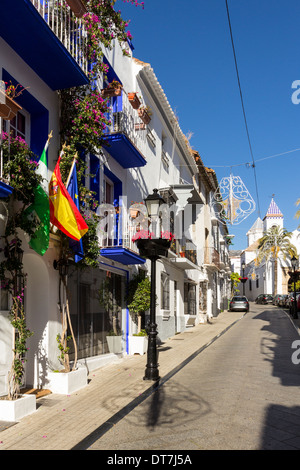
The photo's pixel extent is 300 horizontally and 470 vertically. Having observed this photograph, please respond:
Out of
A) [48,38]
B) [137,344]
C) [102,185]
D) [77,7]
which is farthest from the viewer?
[137,344]

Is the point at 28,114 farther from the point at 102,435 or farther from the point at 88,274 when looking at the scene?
the point at 102,435

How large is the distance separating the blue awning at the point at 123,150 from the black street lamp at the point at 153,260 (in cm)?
182

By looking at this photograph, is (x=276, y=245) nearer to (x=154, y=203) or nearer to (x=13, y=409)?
(x=154, y=203)

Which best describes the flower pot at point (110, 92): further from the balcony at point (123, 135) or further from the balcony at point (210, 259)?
the balcony at point (210, 259)

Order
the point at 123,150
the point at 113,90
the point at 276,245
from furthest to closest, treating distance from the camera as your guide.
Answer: the point at 276,245 → the point at 123,150 → the point at 113,90

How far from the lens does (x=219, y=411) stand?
6309mm

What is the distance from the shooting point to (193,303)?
23391mm

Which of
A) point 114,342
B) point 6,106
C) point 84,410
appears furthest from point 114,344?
point 6,106

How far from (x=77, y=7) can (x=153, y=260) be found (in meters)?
5.21

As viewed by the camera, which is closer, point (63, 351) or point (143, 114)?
point (63, 351)

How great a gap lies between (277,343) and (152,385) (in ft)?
24.0

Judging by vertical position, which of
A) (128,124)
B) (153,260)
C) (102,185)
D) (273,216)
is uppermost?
(273,216)

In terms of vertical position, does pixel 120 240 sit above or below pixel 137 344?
above
